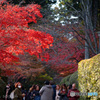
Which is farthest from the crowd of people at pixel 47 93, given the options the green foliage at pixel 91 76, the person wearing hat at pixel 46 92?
the green foliage at pixel 91 76

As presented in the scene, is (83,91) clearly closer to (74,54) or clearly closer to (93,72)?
(93,72)

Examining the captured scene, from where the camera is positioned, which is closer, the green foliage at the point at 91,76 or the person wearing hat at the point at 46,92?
the green foliage at the point at 91,76

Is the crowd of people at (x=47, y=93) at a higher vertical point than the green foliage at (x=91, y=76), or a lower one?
lower

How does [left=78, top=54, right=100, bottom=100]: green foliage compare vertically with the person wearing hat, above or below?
above

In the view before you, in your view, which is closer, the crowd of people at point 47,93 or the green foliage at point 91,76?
the green foliage at point 91,76

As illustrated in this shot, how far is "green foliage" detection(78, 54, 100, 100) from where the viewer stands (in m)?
6.20

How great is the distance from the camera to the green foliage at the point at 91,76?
20.4 feet

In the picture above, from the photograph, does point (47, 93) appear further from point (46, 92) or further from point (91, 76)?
point (91, 76)

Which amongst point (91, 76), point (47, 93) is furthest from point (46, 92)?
point (91, 76)

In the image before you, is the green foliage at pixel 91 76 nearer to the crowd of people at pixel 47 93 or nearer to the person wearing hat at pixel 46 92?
the crowd of people at pixel 47 93

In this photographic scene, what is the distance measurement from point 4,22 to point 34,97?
3.74 meters

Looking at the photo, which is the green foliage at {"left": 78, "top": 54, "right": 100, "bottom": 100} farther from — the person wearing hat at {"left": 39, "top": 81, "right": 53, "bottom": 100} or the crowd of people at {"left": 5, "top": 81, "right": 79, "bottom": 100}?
the person wearing hat at {"left": 39, "top": 81, "right": 53, "bottom": 100}

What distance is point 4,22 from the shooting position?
9.08m

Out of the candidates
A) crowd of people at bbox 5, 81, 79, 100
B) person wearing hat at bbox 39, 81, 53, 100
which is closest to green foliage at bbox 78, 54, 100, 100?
crowd of people at bbox 5, 81, 79, 100
